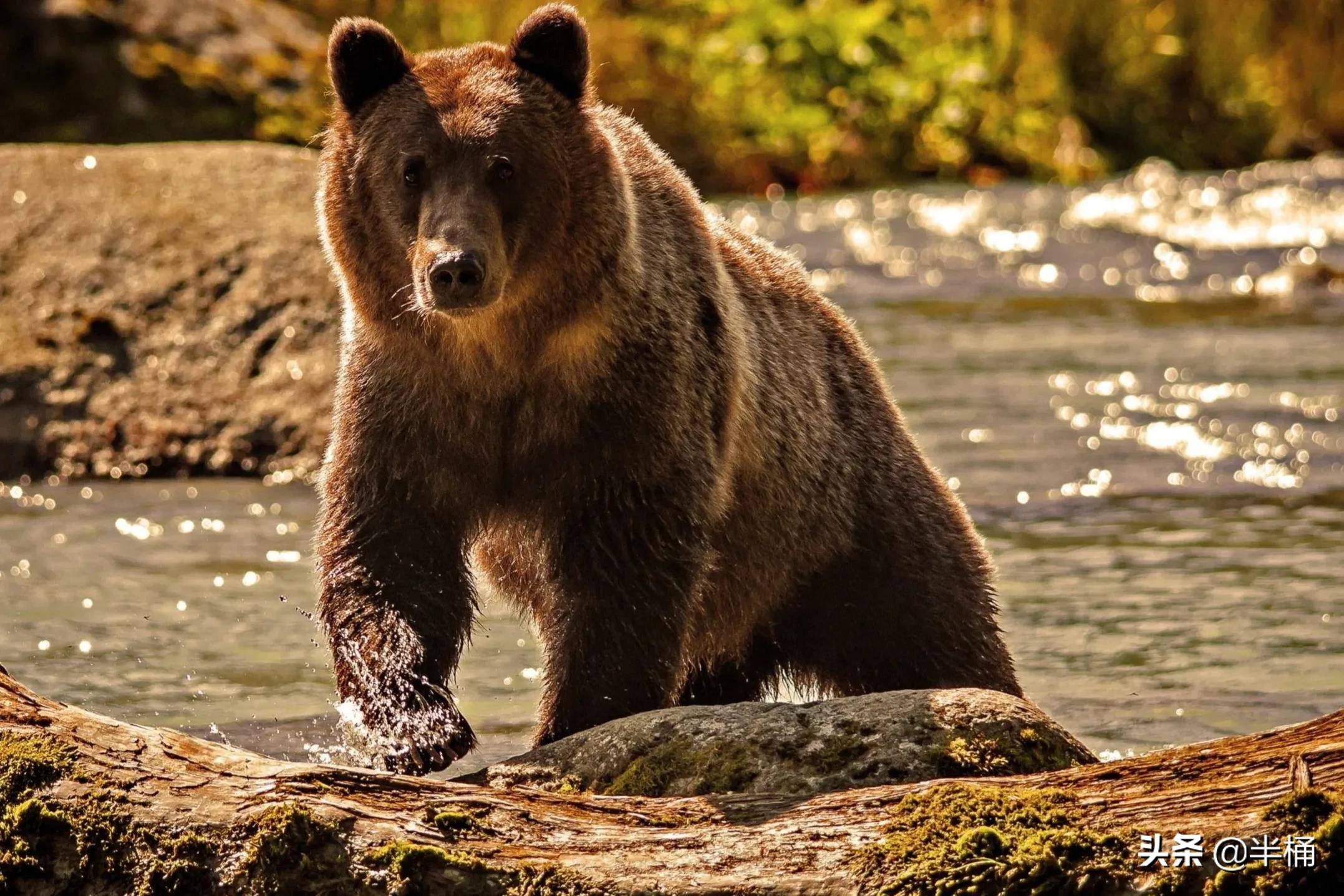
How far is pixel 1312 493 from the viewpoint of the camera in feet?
29.1

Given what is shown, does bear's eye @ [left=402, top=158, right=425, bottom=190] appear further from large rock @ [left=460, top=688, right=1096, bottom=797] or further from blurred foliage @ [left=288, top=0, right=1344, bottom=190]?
blurred foliage @ [left=288, top=0, right=1344, bottom=190]

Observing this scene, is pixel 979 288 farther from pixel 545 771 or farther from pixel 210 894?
pixel 210 894

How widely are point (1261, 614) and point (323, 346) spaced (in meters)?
4.68

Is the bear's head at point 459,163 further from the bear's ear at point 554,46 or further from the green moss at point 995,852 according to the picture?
the green moss at point 995,852

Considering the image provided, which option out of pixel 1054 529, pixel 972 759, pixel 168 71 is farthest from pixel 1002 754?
pixel 168 71

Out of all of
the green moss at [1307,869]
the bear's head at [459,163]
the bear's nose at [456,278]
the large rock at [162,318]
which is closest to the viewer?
the green moss at [1307,869]

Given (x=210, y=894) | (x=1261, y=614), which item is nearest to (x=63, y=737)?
(x=210, y=894)

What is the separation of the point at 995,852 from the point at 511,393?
1927 mm

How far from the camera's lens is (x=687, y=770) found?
14.1 feet

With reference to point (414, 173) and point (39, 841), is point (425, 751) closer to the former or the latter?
point (39, 841)

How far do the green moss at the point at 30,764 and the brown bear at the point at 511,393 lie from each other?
3.33ft

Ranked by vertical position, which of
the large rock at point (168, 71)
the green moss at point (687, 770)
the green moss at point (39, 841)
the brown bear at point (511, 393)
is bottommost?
the green moss at point (687, 770)

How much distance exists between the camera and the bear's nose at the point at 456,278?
4.47 metres

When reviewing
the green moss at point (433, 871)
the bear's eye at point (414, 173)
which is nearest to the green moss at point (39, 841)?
the green moss at point (433, 871)
